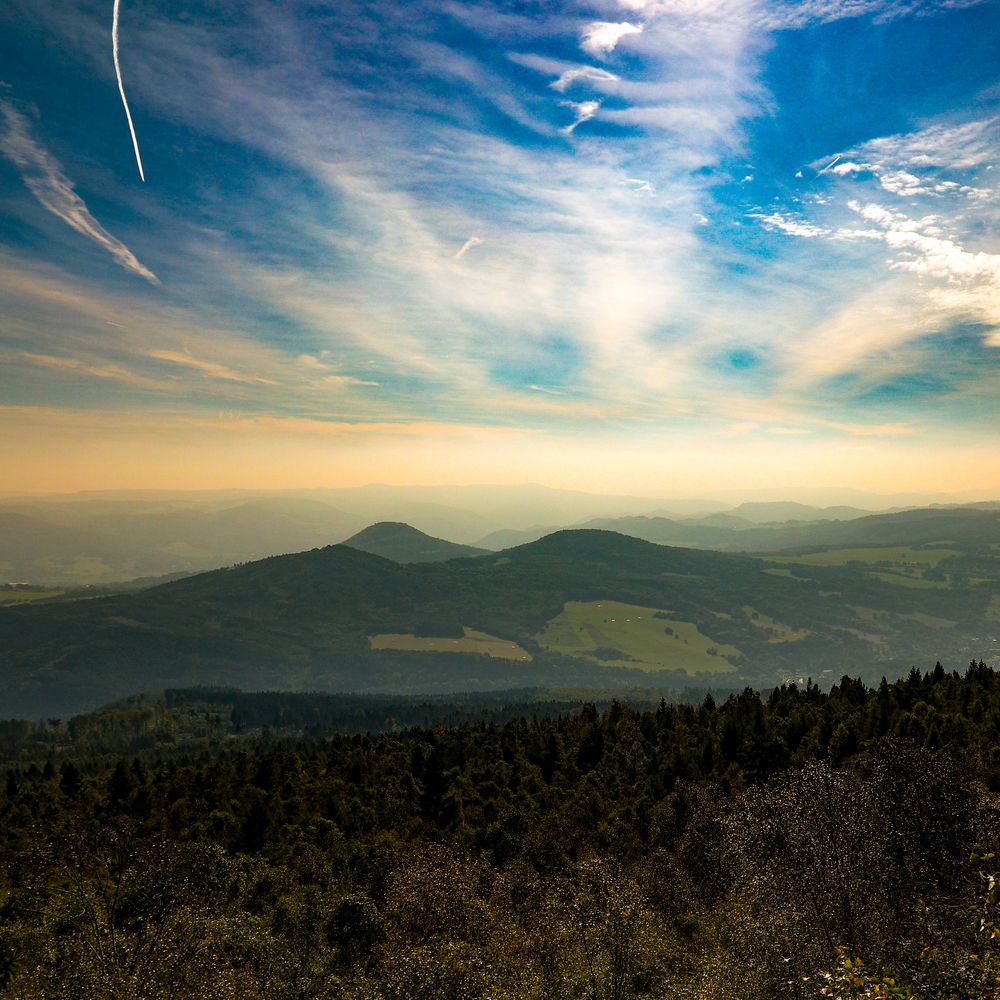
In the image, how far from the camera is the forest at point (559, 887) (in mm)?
46219

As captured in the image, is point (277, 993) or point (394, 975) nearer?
point (394, 975)

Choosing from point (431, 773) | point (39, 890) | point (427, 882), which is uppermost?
point (427, 882)

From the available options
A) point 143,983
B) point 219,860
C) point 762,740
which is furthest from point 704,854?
point 143,983

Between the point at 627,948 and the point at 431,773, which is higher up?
the point at 627,948

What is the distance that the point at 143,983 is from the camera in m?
46.2

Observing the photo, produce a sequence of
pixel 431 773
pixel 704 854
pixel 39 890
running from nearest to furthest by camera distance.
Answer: pixel 39 890
pixel 704 854
pixel 431 773

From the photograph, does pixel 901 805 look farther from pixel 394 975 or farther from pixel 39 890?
Result: pixel 39 890

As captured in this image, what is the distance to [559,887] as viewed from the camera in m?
78.6

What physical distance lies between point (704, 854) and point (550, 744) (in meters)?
79.3

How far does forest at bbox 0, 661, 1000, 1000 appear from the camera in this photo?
46.2 meters

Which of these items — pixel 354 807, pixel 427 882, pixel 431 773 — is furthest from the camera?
pixel 431 773

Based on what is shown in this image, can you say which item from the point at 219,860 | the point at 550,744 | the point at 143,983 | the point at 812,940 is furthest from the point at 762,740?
the point at 143,983

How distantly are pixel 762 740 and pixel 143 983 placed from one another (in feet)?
410

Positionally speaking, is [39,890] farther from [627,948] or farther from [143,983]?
[627,948]
